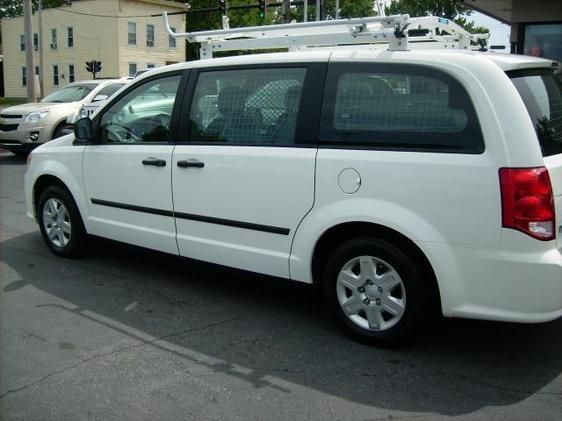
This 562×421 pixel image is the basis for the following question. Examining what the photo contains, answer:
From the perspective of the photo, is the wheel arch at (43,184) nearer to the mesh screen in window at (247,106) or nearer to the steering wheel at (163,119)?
the steering wheel at (163,119)

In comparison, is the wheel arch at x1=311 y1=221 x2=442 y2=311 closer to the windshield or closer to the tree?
the windshield

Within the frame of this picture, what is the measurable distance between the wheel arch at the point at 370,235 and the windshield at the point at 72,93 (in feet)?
35.8

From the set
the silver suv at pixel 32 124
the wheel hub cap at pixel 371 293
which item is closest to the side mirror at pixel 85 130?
the wheel hub cap at pixel 371 293

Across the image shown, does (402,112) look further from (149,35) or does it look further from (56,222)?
(149,35)

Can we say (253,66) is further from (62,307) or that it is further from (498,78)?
(62,307)

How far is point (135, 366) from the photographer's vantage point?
11.6 ft

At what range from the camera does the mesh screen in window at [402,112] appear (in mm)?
3381

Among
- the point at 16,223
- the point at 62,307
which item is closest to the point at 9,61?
the point at 16,223

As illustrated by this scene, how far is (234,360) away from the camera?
11.9 feet

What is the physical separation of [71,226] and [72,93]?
9.25 m

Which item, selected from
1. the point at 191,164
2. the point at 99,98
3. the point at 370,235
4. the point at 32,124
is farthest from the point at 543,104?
the point at 99,98

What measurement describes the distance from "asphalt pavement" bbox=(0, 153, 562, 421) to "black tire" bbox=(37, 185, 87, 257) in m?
0.47

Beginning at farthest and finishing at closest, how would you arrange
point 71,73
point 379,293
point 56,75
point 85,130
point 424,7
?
point 424,7, point 56,75, point 71,73, point 85,130, point 379,293

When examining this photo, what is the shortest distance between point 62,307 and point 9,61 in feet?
162
